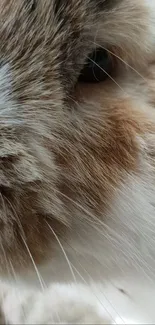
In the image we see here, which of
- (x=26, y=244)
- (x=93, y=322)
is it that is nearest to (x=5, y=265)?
Answer: (x=26, y=244)

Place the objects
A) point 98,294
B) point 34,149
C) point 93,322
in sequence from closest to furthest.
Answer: point 34,149, point 98,294, point 93,322

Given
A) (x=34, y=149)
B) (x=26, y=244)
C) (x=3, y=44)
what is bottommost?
(x=26, y=244)

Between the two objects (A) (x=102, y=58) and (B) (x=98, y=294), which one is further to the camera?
(B) (x=98, y=294)

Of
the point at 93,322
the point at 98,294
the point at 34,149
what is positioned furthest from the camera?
the point at 93,322

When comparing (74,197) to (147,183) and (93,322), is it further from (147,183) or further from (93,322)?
(93,322)
